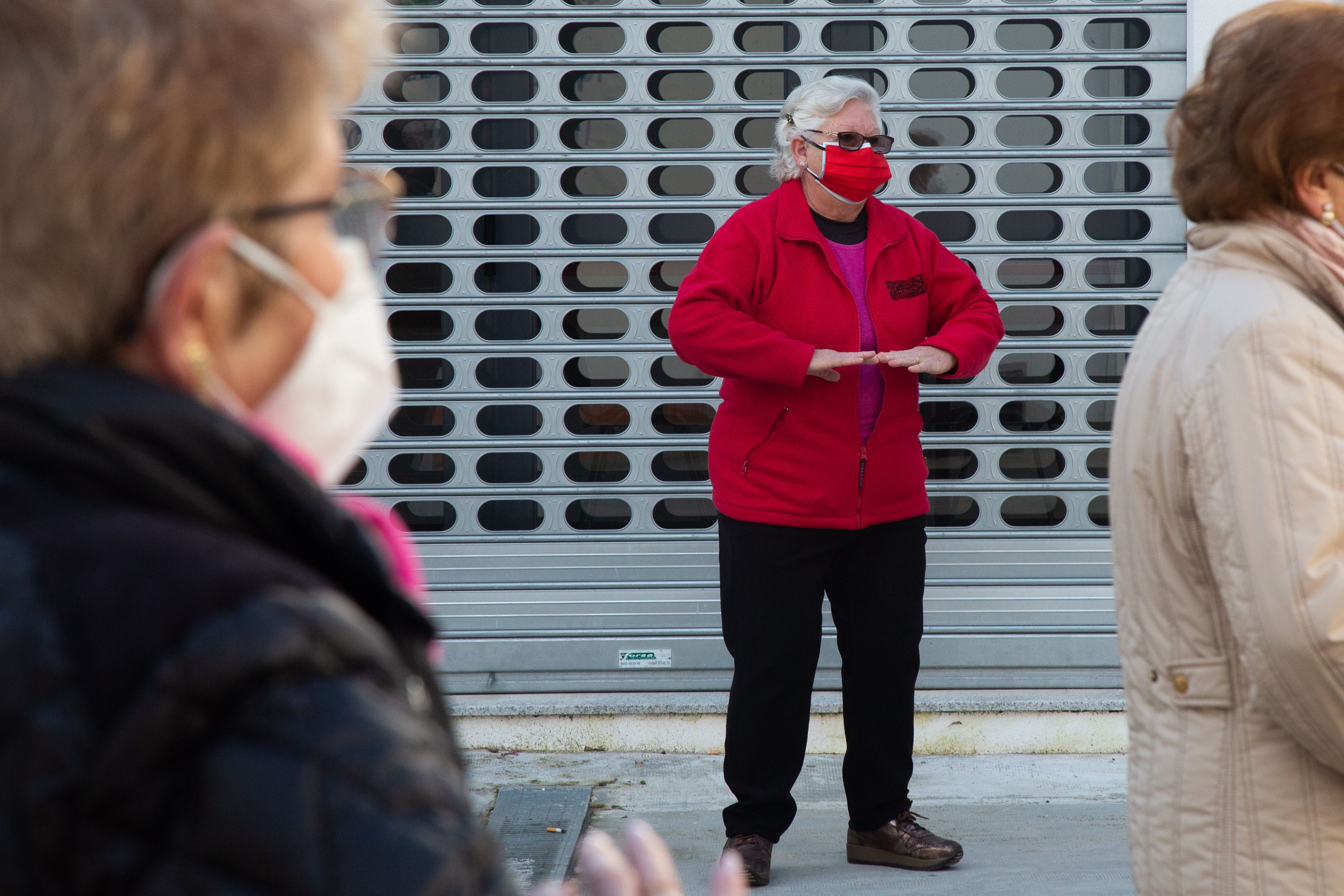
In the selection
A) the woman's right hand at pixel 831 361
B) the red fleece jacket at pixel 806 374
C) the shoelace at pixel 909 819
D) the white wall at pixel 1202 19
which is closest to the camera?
the woman's right hand at pixel 831 361

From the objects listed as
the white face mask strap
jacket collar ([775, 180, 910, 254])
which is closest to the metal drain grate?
jacket collar ([775, 180, 910, 254])

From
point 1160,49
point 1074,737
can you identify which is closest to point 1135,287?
point 1160,49

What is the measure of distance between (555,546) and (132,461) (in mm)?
4558

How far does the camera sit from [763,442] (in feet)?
13.0

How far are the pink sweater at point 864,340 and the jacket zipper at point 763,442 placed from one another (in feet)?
0.79

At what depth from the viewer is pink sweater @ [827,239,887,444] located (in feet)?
13.0

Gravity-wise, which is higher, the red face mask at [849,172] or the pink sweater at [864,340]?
the red face mask at [849,172]

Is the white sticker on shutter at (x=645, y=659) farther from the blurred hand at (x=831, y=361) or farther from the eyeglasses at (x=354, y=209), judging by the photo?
the eyeglasses at (x=354, y=209)

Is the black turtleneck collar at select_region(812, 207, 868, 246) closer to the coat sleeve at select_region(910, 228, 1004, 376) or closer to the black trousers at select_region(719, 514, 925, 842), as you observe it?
the coat sleeve at select_region(910, 228, 1004, 376)

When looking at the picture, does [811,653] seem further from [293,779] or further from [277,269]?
[293,779]

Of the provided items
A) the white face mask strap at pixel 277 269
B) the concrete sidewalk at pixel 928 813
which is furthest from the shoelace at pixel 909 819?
the white face mask strap at pixel 277 269

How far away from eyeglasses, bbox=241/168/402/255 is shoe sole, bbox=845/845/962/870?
3373 millimetres

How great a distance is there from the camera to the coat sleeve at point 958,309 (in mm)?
4031

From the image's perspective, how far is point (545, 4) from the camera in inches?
206
